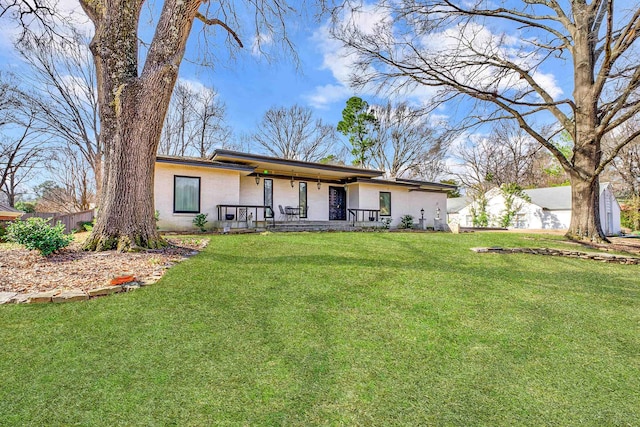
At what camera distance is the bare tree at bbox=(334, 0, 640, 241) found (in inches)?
353

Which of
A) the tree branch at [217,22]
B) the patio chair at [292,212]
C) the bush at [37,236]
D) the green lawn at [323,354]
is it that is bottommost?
the green lawn at [323,354]

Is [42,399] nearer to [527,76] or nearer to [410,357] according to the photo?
[410,357]

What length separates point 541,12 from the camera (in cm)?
1046

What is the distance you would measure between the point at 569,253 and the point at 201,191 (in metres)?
11.7

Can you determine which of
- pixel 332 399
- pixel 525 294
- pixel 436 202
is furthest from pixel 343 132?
pixel 332 399

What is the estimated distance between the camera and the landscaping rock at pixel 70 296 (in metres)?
3.22

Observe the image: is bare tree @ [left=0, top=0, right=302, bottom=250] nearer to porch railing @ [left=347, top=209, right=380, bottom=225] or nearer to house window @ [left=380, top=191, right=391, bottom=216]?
porch railing @ [left=347, top=209, right=380, bottom=225]

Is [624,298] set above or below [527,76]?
below

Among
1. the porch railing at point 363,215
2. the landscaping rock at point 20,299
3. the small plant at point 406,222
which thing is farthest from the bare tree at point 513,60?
the landscaping rock at point 20,299

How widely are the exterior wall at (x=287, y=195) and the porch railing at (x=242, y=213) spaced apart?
368mm

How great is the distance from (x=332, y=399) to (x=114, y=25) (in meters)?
7.48

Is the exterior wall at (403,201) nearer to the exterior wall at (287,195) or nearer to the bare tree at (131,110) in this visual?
the exterior wall at (287,195)

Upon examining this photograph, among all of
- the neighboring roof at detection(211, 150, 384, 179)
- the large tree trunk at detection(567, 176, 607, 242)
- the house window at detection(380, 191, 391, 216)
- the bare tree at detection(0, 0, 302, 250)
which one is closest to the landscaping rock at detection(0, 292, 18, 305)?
the bare tree at detection(0, 0, 302, 250)

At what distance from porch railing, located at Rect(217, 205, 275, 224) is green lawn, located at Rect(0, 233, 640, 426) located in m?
A: 7.62
